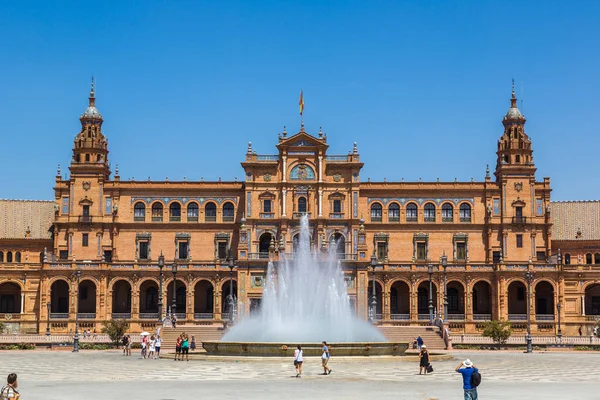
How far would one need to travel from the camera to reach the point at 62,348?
6197 centimetres

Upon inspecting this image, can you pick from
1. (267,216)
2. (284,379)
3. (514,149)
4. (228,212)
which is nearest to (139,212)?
(228,212)

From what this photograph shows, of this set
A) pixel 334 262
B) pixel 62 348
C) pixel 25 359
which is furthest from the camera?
pixel 334 262

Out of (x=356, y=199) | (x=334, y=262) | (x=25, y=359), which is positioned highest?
(x=356, y=199)

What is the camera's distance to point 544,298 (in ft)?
304

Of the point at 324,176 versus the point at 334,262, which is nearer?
the point at 334,262

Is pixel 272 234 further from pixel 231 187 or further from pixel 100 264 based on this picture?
pixel 100 264

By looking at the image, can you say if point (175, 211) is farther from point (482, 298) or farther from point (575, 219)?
point (575, 219)

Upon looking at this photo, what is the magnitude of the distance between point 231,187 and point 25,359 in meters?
46.6

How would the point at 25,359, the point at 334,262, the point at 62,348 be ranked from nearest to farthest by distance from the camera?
the point at 25,359 → the point at 62,348 → the point at 334,262

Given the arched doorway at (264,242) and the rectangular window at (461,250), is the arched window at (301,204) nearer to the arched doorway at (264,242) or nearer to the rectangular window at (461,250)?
the arched doorway at (264,242)

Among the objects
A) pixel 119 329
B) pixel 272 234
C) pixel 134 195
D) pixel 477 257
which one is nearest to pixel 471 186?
pixel 477 257

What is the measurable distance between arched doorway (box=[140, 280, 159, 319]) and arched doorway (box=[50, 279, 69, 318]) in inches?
287

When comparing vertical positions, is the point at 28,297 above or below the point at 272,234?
below

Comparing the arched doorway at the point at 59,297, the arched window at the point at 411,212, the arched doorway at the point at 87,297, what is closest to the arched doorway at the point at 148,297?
the arched doorway at the point at 87,297
